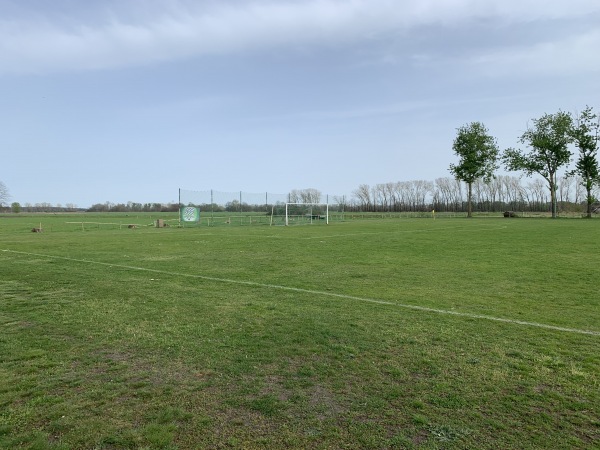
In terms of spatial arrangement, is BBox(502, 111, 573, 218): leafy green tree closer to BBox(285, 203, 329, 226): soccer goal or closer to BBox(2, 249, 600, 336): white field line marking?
BBox(285, 203, 329, 226): soccer goal

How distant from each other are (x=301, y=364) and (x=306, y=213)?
37049 millimetres

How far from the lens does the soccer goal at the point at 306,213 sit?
38.9m

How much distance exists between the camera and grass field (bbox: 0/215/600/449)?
9.07 ft

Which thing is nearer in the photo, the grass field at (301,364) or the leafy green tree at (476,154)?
the grass field at (301,364)

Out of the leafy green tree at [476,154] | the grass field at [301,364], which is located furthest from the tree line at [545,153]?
the grass field at [301,364]

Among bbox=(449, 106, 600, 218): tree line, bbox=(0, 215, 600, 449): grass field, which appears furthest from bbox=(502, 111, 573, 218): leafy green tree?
bbox=(0, 215, 600, 449): grass field

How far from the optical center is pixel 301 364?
3.94 meters

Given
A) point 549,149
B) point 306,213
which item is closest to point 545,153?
point 549,149

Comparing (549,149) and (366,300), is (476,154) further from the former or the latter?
(366,300)

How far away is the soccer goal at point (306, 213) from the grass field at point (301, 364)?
30.6 m

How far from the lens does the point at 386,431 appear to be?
108 inches

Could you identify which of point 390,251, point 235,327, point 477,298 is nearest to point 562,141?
point 390,251

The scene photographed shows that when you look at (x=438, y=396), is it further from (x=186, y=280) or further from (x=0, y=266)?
(x=0, y=266)

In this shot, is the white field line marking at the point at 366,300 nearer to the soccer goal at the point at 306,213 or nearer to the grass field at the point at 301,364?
the grass field at the point at 301,364
